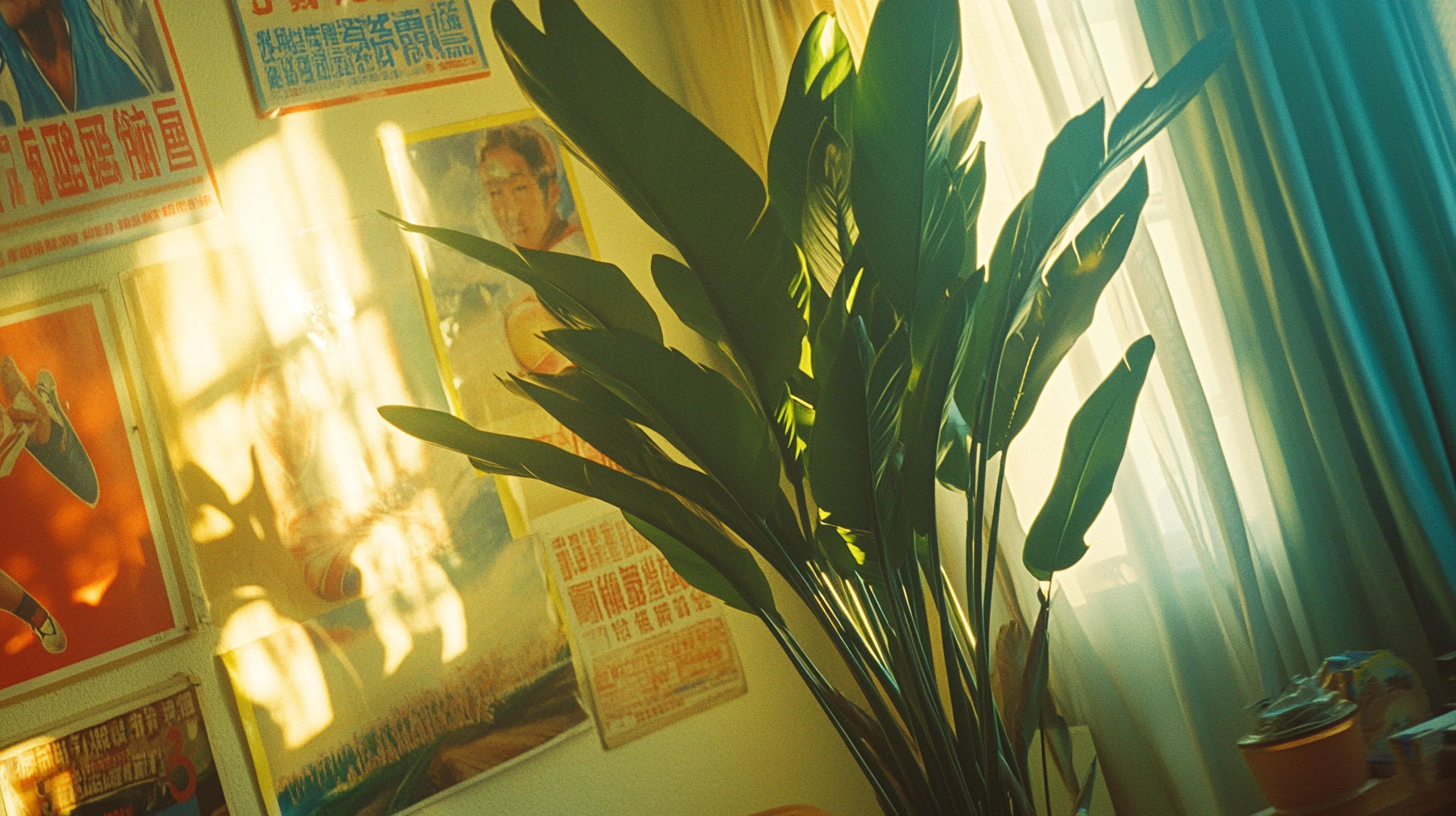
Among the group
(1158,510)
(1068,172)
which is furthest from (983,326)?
(1158,510)

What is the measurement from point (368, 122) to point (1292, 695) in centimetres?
162

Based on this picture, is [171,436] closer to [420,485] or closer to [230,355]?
[230,355]

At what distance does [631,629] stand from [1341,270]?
48.8 inches

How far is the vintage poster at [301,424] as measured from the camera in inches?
55.4

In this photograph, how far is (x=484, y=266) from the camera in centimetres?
165

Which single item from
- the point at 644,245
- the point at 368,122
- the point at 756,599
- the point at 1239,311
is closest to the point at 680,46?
the point at 644,245

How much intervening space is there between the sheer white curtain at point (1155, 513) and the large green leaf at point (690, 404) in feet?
2.41

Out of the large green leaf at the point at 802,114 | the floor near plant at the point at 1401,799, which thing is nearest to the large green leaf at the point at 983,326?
the large green leaf at the point at 802,114

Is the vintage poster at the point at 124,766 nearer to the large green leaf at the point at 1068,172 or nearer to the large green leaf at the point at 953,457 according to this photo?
the large green leaf at the point at 953,457

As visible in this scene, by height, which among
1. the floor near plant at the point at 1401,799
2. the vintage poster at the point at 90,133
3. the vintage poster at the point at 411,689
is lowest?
the floor near plant at the point at 1401,799

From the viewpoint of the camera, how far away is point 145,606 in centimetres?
134

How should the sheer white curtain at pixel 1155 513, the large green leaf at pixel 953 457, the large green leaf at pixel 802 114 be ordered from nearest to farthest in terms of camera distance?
the large green leaf at pixel 802 114, the large green leaf at pixel 953 457, the sheer white curtain at pixel 1155 513

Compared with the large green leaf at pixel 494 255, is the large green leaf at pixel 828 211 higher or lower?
lower

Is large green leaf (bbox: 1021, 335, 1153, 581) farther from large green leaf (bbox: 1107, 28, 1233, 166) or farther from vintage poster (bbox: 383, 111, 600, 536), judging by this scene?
vintage poster (bbox: 383, 111, 600, 536)
